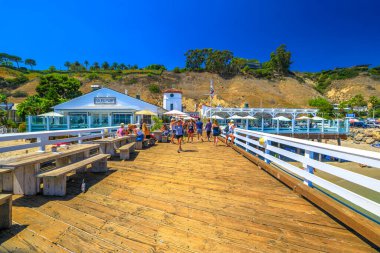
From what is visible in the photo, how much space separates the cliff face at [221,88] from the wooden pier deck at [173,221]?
5972 cm

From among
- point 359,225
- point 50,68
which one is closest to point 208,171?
point 359,225

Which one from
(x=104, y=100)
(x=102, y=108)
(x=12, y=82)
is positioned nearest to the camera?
(x=102, y=108)

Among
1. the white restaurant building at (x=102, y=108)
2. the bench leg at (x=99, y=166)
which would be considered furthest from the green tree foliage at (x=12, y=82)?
the bench leg at (x=99, y=166)

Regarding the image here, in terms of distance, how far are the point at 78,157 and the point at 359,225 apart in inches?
218

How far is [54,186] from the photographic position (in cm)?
373

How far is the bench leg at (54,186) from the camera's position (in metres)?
3.71

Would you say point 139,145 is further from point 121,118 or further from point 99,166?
point 121,118

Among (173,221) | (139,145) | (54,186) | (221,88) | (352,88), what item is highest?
(352,88)

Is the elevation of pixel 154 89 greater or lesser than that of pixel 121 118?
greater

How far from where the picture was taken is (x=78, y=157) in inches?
216

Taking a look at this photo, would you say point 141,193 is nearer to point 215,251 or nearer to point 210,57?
point 215,251

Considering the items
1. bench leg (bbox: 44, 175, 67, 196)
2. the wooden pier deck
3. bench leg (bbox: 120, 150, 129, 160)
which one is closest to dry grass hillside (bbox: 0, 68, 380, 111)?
bench leg (bbox: 120, 150, 129, 160)

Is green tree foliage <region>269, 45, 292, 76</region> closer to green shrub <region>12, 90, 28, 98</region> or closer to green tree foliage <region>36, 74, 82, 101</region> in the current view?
green tree foliage <region>36, 74, 82, 101</region>

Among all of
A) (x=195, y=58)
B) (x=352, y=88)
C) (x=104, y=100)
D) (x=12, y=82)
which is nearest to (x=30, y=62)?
(x=12, y=82)
